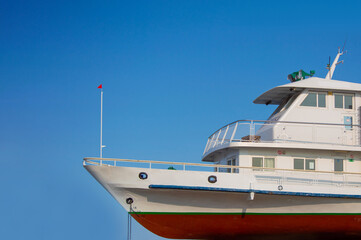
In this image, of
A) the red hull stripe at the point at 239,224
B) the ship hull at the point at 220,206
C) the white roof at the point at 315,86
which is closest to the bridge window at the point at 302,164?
the ship hull at the point at 220,206

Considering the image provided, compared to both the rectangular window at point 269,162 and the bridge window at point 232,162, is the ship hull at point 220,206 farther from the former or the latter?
the rectangular window at point 269,162

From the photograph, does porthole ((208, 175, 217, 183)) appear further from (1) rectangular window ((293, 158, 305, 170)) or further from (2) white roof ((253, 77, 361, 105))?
(2) white roof ((253, 77, 361, 105))

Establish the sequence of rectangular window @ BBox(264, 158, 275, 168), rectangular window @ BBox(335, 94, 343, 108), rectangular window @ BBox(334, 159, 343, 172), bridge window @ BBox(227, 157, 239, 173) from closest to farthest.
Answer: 1. bridge window @ BBox(227, 157, 239, 173)
2. rectangular window @ BBox(264, 158, 275, 168)
3. rectangular window @ BBox(334, 159, 343, 172)
4. rectangular window @ BBox(335, 94, 343, 108)

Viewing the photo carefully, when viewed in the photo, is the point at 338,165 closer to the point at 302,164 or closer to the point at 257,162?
the point at 302,164

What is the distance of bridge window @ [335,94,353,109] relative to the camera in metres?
20.0

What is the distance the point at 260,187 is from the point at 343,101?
207 inches

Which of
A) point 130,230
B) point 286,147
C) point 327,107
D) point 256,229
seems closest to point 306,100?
point 327,107

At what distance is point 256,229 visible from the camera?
1816 cm

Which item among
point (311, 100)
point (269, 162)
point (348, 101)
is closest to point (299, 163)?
point (269, 162)

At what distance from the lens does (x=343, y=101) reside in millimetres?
20031

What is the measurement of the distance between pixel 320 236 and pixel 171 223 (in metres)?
5.41

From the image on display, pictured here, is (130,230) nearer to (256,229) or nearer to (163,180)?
(163,180)

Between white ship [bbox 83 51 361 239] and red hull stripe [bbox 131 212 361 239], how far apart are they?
34 millimetres

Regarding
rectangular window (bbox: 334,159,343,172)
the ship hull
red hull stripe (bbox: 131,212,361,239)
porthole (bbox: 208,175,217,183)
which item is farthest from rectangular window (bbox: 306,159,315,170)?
porthole (bbox: 208,175,217,183)
